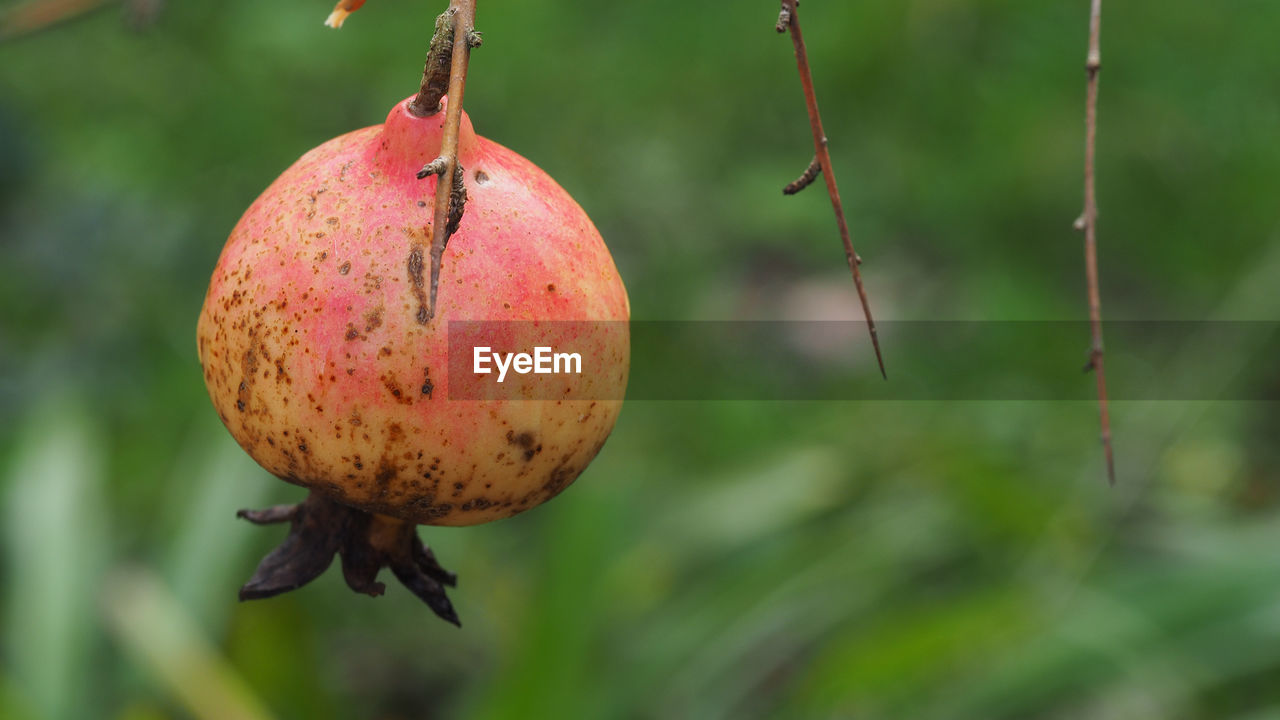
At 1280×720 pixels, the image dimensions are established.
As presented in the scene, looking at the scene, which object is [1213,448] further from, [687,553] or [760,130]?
[760,130]

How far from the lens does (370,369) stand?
Answer: 0.67 m

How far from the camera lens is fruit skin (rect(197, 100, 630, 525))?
2.19ft

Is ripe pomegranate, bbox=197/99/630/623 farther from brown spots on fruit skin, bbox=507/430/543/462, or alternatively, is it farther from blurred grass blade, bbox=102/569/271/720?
blurred grass blade, bbox=102/569/271/720

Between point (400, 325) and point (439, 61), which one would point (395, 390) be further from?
point (439, 61)

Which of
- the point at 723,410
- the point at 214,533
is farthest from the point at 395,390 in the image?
the point at 723,410

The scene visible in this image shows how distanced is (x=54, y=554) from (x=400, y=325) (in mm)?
1789

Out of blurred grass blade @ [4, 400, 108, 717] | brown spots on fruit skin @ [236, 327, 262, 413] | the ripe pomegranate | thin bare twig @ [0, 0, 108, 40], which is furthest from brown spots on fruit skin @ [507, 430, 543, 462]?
blurred grass blade @ [4, 400, 108, 717]

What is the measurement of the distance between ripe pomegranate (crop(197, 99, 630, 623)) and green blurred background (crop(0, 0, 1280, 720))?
2.39 ft

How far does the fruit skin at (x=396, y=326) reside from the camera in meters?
0.67

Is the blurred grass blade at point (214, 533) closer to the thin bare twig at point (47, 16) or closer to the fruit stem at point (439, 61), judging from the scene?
the thin bare twig at point (47, 16)

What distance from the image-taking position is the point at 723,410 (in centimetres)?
292

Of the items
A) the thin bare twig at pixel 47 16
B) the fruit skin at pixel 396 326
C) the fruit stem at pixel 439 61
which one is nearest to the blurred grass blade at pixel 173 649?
the thin bare twig at pixel 47 16

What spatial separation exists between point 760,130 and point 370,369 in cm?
290

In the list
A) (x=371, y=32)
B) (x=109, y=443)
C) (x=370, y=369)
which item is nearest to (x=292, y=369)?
(x=370, y=369)
